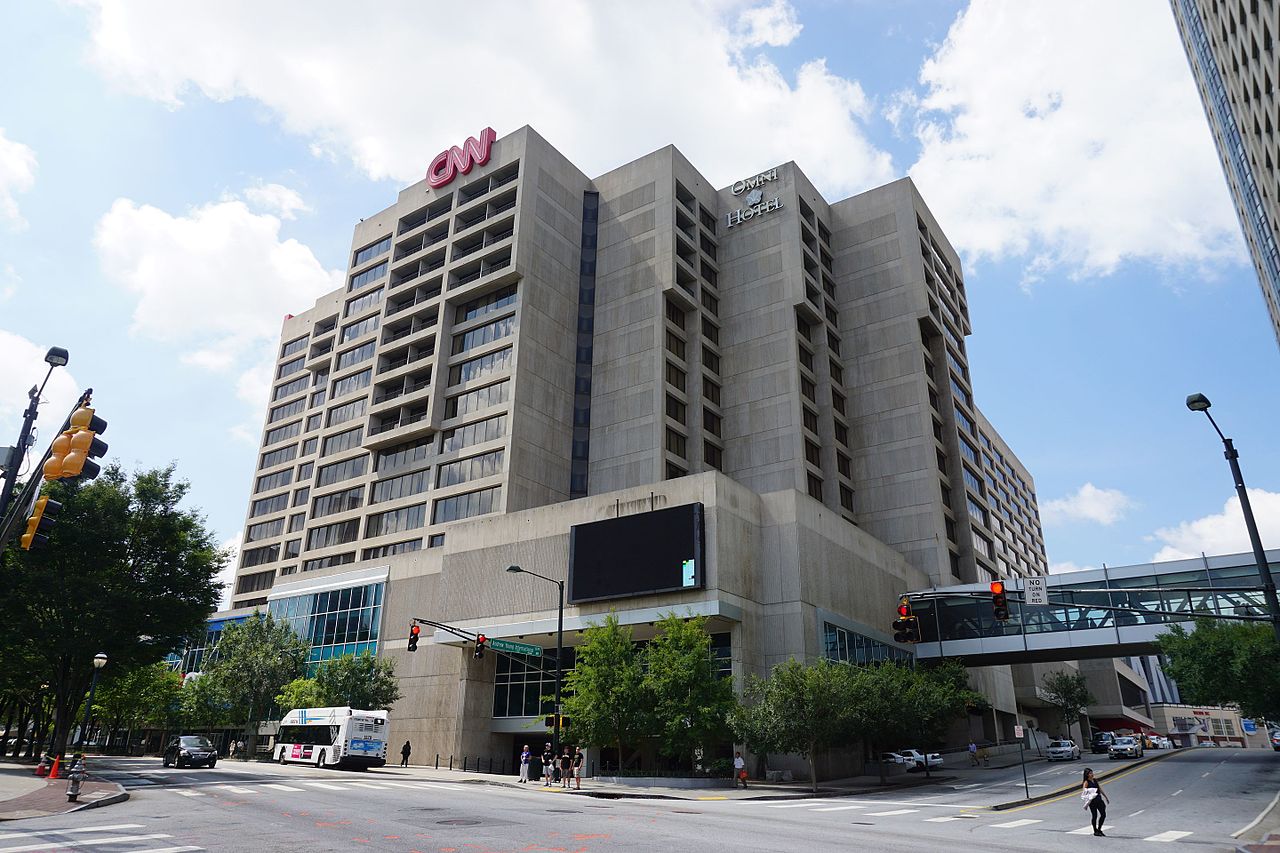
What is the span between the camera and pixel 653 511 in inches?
1971

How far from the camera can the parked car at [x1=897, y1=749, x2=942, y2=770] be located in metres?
54.0

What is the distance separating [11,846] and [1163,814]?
31.8 m

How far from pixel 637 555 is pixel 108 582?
89.8ft

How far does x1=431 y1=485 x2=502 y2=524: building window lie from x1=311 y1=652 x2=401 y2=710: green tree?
1525 cm

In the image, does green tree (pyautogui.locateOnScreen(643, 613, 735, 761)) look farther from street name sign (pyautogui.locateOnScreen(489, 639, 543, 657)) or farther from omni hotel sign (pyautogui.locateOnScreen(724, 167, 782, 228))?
omni hotel sign (pyautogui.locateOnScreen(724, 167, 782, 228))

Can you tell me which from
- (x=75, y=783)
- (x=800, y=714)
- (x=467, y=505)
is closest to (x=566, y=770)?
(x=800, y=714)

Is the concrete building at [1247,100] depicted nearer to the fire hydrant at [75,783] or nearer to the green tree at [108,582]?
the fire hydrant at [75,783]

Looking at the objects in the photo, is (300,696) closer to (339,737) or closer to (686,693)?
(339,737)

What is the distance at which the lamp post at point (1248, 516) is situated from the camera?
21.3 meters

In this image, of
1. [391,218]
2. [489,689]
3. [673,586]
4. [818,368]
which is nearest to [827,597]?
[673,586]

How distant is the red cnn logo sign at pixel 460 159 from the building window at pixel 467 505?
3369cm

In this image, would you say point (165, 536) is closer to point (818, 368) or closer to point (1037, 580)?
point (1037, 580)

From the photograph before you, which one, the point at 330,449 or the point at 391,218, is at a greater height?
the point at 391,218

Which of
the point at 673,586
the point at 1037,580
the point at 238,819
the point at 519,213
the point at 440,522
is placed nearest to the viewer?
the point at 238,819
